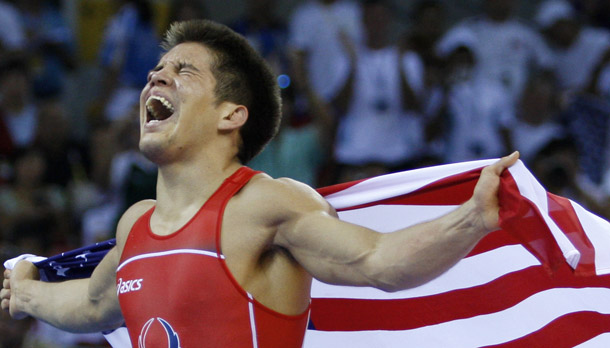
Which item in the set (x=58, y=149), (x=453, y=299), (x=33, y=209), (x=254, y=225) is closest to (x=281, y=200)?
(x=254, y=225)

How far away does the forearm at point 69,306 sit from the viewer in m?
3.70

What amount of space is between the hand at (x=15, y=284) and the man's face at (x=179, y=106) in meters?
1.04

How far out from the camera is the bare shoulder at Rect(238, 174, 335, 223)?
3074mm

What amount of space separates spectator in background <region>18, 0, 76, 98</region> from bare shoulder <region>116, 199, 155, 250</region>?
500 cm

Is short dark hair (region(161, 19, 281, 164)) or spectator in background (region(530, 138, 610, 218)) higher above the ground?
short dark hair (region(161, 19, 281, 164))

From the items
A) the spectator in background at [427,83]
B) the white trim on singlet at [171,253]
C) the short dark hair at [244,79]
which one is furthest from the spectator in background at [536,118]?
the white trim on singlet at [171,253]

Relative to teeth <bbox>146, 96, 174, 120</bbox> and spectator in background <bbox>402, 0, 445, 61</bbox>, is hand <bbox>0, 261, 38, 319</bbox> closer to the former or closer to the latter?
teeth <bbox>146, 96, 174, 120</bbox>

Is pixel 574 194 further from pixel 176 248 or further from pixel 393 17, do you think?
pixel 176 248

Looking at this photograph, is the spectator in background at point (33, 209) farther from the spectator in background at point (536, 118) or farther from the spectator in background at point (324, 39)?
the spectator in background at point (536, 118)

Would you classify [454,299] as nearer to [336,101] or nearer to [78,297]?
[78,297]

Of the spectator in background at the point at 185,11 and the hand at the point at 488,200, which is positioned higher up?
the hand at the point at 488,200

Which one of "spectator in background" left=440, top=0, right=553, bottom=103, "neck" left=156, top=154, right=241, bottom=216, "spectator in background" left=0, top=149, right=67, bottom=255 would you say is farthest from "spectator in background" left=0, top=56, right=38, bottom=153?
"neck" left=156, top=154, right=241, bottom=216

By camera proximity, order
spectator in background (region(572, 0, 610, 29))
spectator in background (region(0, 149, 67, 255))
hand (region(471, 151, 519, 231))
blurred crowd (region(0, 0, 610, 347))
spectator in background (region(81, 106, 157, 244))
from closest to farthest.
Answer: hand (region(471, 151, 519, 231)), spectator in background (region(0, 149, 67, 255)), spectator in background (region(81, 106, 157, 244)), blurred crowd (region(0, 0, 610, 347)), spectator in background (region(572, 0, 610, 29))

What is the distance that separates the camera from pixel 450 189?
3.50 meters
